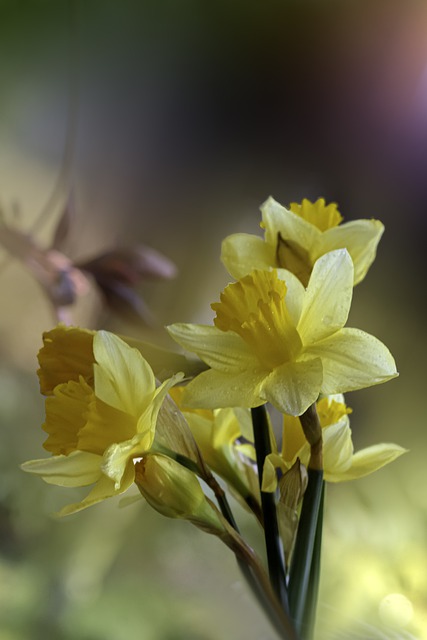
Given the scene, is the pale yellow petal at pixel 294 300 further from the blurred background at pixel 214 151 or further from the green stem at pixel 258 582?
the blurred background at pixel 214 151

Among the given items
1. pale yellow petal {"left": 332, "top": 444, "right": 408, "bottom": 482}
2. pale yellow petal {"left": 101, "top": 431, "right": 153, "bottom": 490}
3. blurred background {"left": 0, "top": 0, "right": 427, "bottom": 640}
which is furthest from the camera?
blurred background {"left": 0, "top": 0, "right": 427, "bottom": 640}

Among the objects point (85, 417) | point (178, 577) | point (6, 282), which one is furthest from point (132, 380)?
point (6, 282)

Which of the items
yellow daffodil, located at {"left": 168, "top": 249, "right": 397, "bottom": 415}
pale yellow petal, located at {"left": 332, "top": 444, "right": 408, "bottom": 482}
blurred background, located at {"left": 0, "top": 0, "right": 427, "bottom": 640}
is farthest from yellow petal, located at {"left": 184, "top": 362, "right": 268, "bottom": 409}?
blurred background, located at {"left": 0, "top": 0, "right": 427, "bottom": 640}

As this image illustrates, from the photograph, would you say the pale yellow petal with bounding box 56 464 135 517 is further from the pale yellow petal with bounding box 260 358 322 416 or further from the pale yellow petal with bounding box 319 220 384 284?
the pale yellow petal with bounding box 319 220 384 284

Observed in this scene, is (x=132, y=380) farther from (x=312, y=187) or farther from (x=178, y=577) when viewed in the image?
(x=312, y=187)

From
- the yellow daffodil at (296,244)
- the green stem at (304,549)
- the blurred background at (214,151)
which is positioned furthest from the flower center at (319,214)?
the blurred background at (214,151)

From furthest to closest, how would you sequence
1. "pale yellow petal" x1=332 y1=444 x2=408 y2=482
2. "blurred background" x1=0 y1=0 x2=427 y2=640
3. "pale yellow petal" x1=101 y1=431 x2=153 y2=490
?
1. "blurred background" x1=0 y1=0 x2=427 y2=640
2. "pale yellow petal" x1=332 y1=444 x2=408 y2=482
3. "pale yellow petal" x1=101 y1=431 x2=153 y2=490
